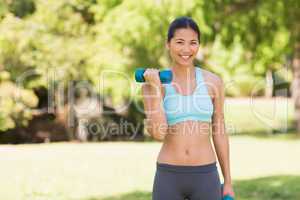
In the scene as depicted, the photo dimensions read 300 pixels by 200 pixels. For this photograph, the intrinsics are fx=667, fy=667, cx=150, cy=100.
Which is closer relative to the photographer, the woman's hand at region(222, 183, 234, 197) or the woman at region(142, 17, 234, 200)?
the woman at region(142, 17, 234, 200)

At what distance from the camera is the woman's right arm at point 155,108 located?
3.35 meters

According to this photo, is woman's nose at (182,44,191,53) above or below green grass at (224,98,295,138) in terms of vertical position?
above

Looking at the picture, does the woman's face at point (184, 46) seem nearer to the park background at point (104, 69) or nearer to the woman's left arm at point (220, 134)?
the woman's left arm at point (220, 134)

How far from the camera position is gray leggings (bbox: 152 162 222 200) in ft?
11.5

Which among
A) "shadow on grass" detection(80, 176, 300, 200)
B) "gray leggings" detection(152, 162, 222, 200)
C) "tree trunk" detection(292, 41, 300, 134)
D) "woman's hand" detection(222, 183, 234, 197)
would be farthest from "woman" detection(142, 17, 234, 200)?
"tree trunk" detection(292, 41, 300, 134)

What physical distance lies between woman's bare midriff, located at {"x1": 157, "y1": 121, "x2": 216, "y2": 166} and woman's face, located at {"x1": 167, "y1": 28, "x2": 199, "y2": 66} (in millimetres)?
334

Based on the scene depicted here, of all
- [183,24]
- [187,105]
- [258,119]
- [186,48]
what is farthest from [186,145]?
[258,119]

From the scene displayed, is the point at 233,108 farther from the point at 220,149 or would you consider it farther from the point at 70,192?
the point at 220,149

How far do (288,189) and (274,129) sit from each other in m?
12.9

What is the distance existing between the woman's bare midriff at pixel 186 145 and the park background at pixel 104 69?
7458mm

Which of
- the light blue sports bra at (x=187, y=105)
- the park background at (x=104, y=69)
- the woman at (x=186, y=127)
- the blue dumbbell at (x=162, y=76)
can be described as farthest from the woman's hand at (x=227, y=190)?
the park background at (x=104, y=69)

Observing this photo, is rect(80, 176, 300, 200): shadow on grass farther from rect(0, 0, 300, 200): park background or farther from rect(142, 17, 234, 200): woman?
rect(142, 17, 234, 200): woman

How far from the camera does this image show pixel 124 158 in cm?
1309

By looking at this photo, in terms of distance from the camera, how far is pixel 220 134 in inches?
144
